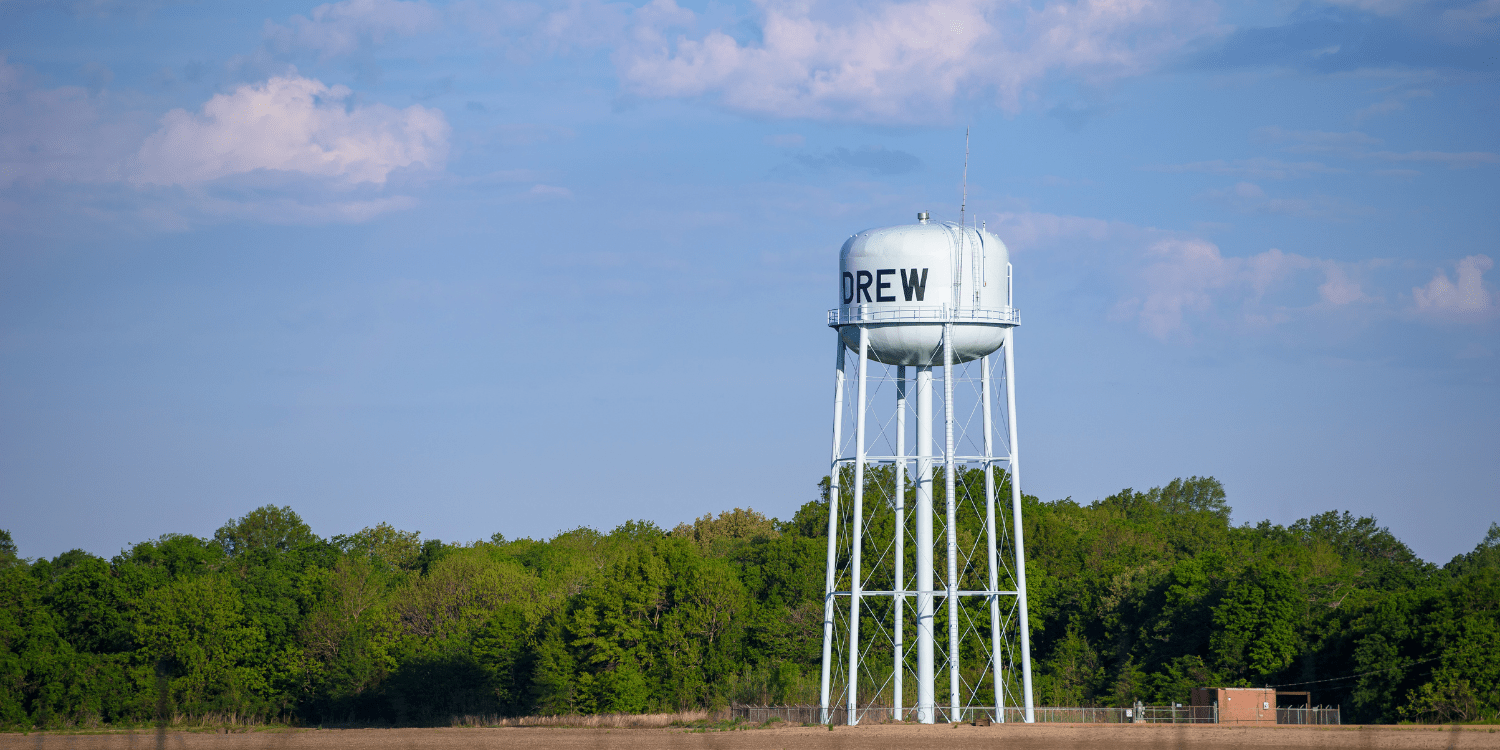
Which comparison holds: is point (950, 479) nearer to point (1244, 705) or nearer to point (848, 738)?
point (848, 738)

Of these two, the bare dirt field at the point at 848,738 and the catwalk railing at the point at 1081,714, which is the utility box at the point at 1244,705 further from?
the bare dirt field at the point at 848,738

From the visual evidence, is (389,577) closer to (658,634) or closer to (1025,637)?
(658,634)

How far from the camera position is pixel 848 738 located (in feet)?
182

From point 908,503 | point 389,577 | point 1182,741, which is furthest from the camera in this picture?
point 389,577

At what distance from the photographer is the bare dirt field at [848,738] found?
53719 millimetres

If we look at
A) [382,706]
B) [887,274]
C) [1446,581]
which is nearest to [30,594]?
[382,706]

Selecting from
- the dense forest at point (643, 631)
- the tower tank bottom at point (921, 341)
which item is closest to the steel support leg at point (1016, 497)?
the tower tank bottom at point (921, 341)

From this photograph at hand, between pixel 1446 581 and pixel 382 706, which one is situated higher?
pixel 1446 581

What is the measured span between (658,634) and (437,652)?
13.4 m

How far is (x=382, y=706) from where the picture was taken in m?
86.7

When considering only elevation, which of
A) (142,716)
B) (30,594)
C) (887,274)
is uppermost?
(887,274)

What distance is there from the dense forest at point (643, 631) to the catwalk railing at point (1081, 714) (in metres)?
1.90

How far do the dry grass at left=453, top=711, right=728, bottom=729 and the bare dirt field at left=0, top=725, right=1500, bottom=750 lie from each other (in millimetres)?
1734

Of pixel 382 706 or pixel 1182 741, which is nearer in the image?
pixel 1182 741
